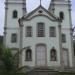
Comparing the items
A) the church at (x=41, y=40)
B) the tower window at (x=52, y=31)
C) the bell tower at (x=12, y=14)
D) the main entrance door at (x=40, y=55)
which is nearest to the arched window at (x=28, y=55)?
the church at (x=41, y=40)

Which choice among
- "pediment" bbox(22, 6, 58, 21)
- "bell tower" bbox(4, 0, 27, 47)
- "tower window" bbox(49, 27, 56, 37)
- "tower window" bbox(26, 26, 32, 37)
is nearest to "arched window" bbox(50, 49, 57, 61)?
"tower window" bbox(49, 27, 56, 37)

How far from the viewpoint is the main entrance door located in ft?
134

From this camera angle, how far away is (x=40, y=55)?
41156 mm

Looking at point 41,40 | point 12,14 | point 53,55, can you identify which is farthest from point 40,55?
point 12,14

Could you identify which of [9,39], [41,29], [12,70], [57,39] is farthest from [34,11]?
[12,70]

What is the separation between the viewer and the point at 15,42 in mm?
48375

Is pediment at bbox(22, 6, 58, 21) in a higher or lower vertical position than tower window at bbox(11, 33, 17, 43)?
higher

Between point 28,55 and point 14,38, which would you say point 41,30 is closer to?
point 28,55

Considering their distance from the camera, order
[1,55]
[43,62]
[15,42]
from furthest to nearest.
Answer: [15,42] < [43,62] < [1,55]

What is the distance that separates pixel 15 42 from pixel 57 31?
9713mm

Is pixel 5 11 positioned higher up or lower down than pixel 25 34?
higher up

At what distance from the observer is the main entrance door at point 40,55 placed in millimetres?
40878

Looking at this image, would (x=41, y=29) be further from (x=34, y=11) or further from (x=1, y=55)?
(x=1, y=55)

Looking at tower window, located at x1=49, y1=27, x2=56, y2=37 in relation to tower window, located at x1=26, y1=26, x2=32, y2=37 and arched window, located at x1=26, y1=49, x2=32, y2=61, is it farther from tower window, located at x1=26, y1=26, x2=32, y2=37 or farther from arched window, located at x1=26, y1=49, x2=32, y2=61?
arched window, located at x1=26, y1=49, x2=32, y2=61
